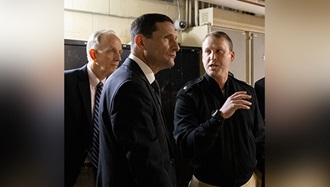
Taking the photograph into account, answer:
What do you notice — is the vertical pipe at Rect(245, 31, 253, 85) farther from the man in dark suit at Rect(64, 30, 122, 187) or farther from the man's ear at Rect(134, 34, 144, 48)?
the man's ear at Rect(134, 34, 144, 48)

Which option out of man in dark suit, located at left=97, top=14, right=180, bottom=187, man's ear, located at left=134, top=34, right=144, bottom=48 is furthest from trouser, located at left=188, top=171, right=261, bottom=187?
man's ear, located at left=134, top=34, right=144, bottom=48

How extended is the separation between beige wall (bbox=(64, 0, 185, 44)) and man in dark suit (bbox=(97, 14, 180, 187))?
142 centimetres

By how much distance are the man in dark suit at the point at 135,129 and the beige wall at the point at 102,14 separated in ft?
4.66

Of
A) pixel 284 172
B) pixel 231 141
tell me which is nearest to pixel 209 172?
pixel 231 141

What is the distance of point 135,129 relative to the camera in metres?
0.87

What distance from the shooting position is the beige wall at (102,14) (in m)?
2.33

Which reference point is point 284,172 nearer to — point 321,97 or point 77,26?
point 321,97

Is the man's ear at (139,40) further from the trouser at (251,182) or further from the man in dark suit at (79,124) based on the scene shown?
the trouser at (251,182)

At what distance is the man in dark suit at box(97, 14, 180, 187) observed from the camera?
876mm

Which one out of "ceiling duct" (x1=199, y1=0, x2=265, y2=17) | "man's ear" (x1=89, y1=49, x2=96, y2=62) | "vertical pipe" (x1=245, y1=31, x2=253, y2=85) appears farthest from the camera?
"vertical pipe" (x1=245, y1=31, x2=253, y2=85)

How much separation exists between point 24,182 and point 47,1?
0.91ft

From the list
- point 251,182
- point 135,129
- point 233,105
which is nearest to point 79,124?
point 135,129

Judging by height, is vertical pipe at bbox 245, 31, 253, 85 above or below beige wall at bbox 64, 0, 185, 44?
below

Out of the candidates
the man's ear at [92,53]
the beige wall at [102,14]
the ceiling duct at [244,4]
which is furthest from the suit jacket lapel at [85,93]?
the ceiling duct at [244,4]
